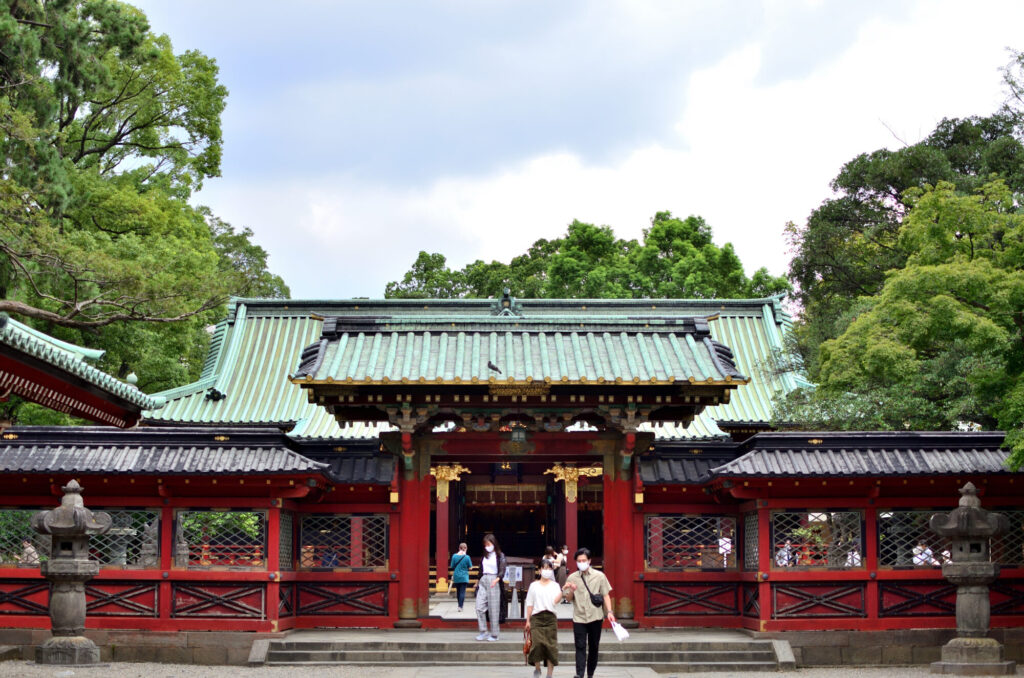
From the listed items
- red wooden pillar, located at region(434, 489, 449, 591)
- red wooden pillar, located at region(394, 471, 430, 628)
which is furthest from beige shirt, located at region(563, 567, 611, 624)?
red wooden pillar, located at region(434, 489, 449, 591)

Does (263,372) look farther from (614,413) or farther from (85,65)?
(614,413)

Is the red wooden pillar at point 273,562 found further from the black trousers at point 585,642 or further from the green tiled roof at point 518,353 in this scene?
the black trousers at point 585,642

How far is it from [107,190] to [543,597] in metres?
25.7

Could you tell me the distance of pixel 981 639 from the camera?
1661 centimetres

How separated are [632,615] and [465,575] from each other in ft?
14.7

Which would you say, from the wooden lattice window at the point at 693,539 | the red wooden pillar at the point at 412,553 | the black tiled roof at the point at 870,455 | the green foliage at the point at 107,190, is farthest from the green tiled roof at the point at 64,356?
the black tiled roof at the point at 870,455

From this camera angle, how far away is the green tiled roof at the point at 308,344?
90.3ft

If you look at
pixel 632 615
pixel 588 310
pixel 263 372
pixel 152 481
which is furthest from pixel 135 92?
pixel 632 615

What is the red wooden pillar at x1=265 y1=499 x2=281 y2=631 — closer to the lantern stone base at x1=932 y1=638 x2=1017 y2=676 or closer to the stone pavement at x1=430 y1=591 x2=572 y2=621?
the stone pavement at x1=430 y1=591 x2=572 y2=621

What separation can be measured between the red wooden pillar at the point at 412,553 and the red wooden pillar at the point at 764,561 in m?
5.73

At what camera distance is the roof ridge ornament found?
31.8 m

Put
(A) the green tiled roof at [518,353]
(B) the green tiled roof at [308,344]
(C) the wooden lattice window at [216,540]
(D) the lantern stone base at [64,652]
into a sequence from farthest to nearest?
(B) the green tiled roof at [308,344] < (A) the green tiled roof at [518,353] < (C) the wooden lattice window at [216,540] < (D) the lantern stone base at [64,652]

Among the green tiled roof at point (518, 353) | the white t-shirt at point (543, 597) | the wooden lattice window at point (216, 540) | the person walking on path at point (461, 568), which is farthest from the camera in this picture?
the person walking on path at point (461, 568)

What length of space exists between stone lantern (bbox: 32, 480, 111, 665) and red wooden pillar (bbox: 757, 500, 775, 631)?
10641mm
